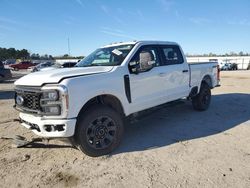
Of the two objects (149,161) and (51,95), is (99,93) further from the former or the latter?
(149,161)

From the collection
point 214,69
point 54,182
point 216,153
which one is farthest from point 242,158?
point 214,69

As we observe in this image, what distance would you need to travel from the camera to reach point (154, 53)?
610 centimetres

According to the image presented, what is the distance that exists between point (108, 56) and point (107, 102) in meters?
1.25

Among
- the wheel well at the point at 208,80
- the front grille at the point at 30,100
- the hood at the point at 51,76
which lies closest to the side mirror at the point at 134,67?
the hood at the point at 51,76

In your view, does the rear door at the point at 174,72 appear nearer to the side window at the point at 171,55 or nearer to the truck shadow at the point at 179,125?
the side window at the point at 171,55

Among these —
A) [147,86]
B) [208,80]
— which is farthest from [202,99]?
[147,86]

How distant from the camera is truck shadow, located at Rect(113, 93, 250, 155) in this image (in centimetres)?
534

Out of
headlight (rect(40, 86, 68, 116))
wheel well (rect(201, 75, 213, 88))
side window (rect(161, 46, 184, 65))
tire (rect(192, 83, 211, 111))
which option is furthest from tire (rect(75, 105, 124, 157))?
wheel well (rect(201, 75, 213, 88))

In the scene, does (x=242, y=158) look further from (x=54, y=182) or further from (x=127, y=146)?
(x=54, y=182)

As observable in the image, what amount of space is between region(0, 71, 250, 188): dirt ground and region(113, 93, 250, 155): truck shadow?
2cm

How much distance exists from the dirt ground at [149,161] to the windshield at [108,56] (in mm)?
1660

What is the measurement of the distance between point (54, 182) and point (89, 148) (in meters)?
0.91

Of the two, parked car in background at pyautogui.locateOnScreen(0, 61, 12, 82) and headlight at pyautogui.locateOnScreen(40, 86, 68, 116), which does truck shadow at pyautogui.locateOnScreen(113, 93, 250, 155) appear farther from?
parked car in background at pyautogui.locateOnScreen(0, 61, 12, 82)

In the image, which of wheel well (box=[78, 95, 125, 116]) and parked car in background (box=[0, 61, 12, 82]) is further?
parked car in background (box=[0, 61, 12, 82])
